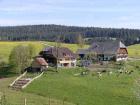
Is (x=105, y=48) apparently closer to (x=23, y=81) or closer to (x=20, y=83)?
(x=23, y=81)

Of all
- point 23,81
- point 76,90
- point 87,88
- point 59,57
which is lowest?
point 76,90

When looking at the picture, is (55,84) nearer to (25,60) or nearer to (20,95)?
(20,95)

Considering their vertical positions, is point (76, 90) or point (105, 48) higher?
point (105, 48)

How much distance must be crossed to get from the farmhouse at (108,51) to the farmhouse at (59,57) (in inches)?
466

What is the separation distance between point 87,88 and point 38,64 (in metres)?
18.3

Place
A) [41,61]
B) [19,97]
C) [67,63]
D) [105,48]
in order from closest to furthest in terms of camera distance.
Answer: [19,97]
[41,61]
[67,63]
[105,48]

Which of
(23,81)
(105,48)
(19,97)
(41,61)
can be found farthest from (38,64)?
(105,48)

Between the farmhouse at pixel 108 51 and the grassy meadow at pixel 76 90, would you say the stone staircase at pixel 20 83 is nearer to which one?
the grassy meadow at pixel 76 90

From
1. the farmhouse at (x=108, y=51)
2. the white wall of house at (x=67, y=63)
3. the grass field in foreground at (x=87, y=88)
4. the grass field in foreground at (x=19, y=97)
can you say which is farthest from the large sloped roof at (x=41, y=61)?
the farmhouse at (x=108, y=51)

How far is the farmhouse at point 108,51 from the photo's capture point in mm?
100250

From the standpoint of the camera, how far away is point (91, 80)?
68.6 metres

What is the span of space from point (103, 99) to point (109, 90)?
5575mm

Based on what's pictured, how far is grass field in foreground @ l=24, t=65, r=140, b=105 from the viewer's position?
55344 millimetres

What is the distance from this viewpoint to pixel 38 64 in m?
78.0
